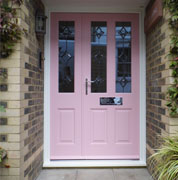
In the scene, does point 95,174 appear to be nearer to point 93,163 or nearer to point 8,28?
point 93,163

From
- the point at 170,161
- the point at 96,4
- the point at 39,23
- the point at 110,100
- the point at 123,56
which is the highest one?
the point at 96,4

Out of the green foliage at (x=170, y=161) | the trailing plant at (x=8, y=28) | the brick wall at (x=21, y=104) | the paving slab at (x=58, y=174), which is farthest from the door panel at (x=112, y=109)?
the trailing plant at (x=8, y=28)

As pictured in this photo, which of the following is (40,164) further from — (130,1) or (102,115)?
(130,1)

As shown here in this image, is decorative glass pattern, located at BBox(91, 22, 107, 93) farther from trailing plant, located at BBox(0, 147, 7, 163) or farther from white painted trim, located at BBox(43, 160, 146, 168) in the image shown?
trailing plant, located at BBox(0, 147, 7, 163)

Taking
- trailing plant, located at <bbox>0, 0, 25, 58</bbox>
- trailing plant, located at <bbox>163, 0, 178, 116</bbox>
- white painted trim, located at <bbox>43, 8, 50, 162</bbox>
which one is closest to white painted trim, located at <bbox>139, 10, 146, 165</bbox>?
trailing plant, located at <bbox>163, 0, 178, 116</bbox>

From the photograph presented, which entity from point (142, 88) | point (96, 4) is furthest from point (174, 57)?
point (96, 4)

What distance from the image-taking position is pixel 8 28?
1881 mm

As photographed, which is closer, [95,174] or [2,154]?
[2,154]

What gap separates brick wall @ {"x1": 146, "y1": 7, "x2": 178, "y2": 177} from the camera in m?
2.09

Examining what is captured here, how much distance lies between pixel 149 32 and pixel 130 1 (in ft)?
1.62

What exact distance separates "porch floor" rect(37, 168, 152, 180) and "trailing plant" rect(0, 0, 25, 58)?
160 cm

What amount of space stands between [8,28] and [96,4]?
4.58ft

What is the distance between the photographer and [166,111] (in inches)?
82.7

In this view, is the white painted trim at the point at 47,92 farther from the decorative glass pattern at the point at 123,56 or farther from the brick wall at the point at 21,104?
the decorative glass pattern at the point at 123,56
